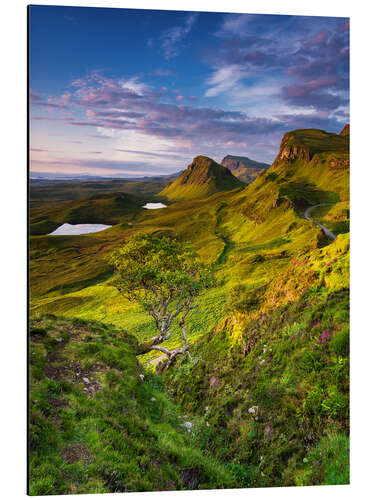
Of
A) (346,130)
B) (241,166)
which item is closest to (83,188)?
(241,166)

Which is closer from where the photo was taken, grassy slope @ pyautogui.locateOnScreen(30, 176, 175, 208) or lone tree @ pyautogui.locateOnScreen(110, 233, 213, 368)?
grassy slope @ pyautogui.locateOnScreen(30, 176, 175, 208)

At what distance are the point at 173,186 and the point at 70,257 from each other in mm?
3052

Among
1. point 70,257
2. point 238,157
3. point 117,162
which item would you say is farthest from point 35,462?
point 238,157

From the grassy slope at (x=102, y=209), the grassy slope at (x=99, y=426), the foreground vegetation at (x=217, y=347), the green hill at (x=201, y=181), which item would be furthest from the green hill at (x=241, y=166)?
the grassy slope at (x=99, y=426)

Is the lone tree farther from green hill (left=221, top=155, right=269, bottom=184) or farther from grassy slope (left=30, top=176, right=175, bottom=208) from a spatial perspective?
green hill (left=221, top=155, right=269, bottom=184)

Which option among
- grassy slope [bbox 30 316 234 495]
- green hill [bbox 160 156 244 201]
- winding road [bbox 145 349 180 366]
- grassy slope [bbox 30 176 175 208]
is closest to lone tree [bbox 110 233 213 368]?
winding road [bbox 145 349 180 366]

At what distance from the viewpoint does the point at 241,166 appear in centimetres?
800

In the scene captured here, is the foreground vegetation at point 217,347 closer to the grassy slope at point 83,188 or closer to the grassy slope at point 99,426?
the grassy slope at point 99,426

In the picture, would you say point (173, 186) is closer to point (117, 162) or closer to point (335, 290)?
point (117, 162)

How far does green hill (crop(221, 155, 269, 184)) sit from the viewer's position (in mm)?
7938

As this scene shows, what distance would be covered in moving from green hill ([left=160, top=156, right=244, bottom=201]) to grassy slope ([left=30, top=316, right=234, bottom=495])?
3945 millimetres

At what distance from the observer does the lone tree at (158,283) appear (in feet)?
25.4

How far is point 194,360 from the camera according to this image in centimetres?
764

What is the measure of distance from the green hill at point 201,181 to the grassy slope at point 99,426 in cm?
394
